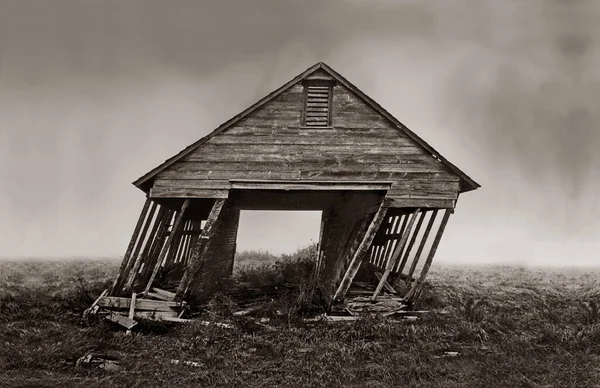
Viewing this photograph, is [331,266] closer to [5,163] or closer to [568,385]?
[568,385]

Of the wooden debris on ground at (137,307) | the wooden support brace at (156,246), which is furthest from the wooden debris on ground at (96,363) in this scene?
the wooden support brace at (156,246)

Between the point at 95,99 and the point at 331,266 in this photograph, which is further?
the point at 95,99

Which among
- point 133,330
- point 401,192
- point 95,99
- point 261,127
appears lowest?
point 133,330

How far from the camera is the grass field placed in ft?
22.4

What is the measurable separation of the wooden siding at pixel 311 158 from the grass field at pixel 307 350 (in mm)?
3272

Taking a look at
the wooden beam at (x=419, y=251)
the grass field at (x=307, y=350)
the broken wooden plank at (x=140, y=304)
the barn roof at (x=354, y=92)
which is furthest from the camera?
the wooden beam at (x=419, y=251)

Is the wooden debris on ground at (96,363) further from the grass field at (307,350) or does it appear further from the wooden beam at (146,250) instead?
the wooden beam at (146,250)

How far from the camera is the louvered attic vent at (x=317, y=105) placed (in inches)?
469

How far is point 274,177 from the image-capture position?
1156 cm

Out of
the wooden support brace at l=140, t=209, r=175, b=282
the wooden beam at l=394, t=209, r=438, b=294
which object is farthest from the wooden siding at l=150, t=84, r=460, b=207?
the wooden support brace at l=140, t=209, r=175, b=282

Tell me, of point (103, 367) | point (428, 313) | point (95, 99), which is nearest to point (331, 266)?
point (428, 313)

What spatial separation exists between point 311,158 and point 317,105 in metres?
1.49

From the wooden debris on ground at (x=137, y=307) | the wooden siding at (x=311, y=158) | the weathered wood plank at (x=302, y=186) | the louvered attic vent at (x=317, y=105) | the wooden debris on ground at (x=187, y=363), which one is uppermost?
the louvered attic vent at (x=317, y=105)

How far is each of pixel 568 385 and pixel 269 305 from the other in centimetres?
639
